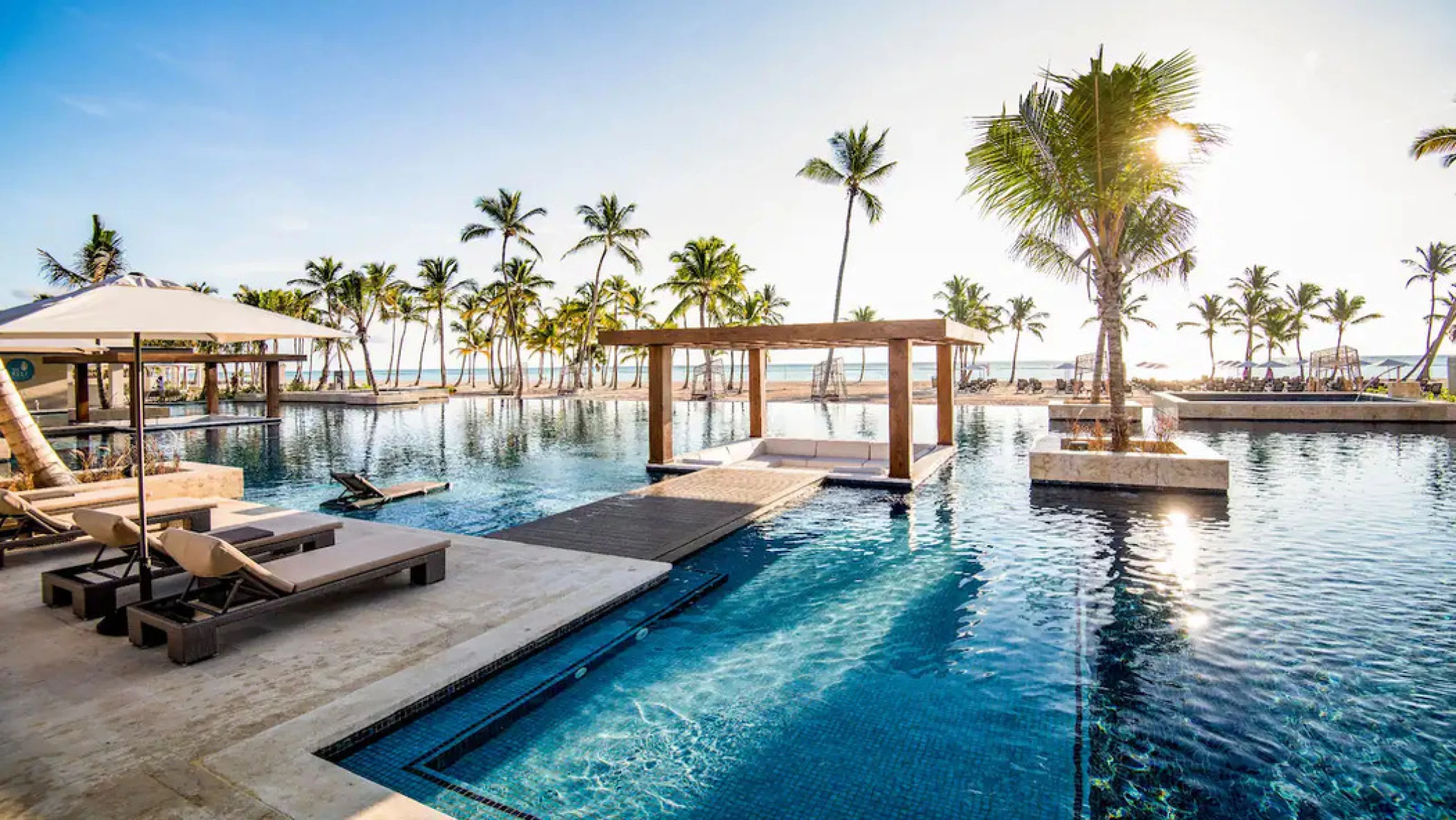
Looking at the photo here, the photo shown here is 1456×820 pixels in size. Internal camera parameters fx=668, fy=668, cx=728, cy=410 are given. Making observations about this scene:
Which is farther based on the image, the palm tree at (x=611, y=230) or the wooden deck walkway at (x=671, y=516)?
the palm tree at (x=611, y=230)

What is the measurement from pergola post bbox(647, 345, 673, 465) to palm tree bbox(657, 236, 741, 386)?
24.5 meters

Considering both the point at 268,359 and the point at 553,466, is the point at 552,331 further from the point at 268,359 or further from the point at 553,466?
the point at 553,466

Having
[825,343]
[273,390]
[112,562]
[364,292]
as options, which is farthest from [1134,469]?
[364,292]

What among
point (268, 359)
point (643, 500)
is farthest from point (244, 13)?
point (268, 359)

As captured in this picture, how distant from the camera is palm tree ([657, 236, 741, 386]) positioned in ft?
134

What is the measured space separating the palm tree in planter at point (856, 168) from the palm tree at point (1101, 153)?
777 inches

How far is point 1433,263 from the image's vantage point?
141 feet

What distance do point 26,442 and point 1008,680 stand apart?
12337mm

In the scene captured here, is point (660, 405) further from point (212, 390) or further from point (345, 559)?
point (212, 390)

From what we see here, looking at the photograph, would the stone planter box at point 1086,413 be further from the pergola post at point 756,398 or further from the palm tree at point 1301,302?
the palm tree at point 1301,302

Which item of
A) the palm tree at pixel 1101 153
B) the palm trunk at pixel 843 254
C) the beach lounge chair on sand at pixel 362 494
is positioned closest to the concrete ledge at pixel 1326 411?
the palm tree at pixel 1101 153

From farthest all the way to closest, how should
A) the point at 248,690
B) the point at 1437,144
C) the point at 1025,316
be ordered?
the point at 1025,316, the point at 1437,144, the point at 248,690

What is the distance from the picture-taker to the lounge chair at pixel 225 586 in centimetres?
449

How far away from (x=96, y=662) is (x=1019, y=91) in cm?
1428
